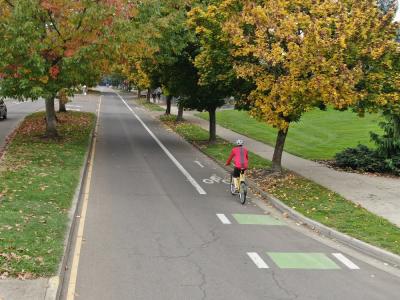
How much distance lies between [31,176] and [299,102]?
7992 mm

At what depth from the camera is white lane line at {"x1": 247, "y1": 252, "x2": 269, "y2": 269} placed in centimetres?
913

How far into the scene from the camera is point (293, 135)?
106 ft

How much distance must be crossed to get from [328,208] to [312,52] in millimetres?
4323

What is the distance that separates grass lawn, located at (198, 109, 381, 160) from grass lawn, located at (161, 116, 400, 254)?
6448mm

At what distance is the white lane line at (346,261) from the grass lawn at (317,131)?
45.1 feet

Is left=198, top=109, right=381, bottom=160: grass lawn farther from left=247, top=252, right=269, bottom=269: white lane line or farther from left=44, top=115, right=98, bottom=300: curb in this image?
left=247, top=252, right=269, bottom=269: white lane line

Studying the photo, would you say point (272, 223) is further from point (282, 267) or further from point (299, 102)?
point (299, 102)

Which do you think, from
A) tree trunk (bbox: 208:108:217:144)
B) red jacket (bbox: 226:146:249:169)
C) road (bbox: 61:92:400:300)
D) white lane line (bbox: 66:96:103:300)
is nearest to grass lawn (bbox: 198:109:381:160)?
tree trunk (bbox: 208:108:217:144)

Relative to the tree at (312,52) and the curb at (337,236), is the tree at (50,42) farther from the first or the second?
the curb at (337,236)

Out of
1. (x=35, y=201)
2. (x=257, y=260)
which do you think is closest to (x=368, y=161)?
(x=257, y=260)

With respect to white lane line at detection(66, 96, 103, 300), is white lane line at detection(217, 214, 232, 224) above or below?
below

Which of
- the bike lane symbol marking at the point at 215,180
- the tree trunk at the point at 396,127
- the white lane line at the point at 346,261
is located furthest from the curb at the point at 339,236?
the tree trunk at the point at 396,127

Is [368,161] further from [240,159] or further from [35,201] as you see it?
[35,201]

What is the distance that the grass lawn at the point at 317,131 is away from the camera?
2662 centimetres
